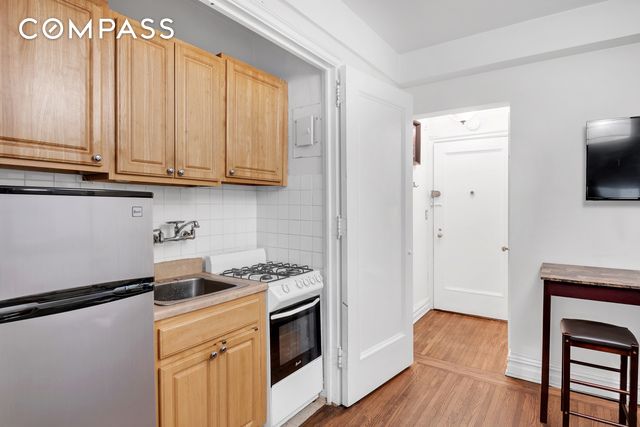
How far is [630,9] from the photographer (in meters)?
2.28

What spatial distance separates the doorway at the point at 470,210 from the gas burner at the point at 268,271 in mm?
2448

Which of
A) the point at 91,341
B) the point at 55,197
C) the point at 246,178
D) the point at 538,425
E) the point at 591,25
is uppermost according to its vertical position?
the point at 591,25

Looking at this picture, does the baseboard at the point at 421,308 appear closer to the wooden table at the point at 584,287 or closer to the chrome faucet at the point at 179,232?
the wooden table at the point at 584,287

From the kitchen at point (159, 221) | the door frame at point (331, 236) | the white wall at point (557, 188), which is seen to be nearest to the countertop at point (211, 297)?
the kitchen at point (159, 221)

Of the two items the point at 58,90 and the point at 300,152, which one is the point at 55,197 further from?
the point at 300,152

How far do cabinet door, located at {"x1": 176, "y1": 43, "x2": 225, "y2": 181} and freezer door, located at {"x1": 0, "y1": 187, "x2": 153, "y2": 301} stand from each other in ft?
1.96

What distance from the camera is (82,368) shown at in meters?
1.21

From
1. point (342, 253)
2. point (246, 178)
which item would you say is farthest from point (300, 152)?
point (342, 253)

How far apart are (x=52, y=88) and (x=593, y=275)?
301cm

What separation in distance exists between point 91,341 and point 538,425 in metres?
2.47

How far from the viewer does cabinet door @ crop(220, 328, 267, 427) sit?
5.91ft

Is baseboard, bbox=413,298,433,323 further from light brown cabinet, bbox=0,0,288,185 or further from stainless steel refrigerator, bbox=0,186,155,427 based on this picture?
stainless steel refrigerator, bbox=0,186,155,427

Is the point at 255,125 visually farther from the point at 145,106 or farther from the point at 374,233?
the point at 374,233

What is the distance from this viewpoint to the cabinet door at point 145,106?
1631 millimetres
